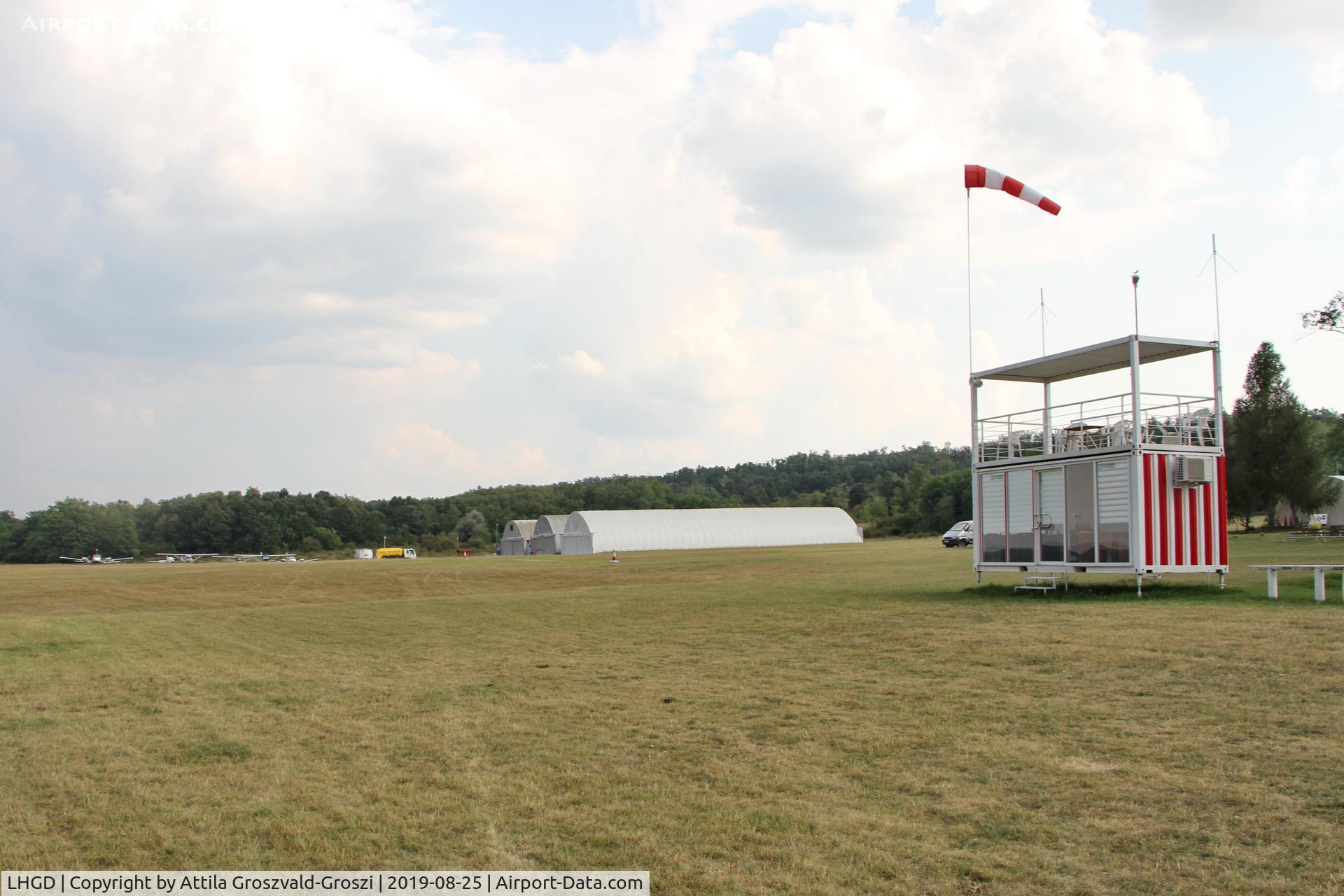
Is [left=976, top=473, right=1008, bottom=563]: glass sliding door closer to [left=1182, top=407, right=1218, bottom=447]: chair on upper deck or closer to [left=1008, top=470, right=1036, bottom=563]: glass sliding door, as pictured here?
[left=1008, top=470, right=1036, bottom=563]: glass sliding door

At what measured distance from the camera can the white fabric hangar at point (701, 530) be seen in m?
85.5

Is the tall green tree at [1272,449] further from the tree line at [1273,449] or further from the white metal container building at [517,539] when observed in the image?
the white metal container building at [517,539]

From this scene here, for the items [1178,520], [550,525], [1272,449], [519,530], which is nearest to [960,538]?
[1272,449]

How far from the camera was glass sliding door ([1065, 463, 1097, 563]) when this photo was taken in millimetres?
23172

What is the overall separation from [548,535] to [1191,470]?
247ft

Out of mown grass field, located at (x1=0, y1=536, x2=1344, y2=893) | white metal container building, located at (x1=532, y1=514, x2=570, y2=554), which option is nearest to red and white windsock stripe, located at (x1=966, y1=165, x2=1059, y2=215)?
mown grass field, located at (x1=0, y1=536, x2=1344, y2=893)

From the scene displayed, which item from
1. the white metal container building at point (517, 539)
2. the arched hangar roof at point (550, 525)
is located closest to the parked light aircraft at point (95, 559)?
the white metal container building at point (517, 539)

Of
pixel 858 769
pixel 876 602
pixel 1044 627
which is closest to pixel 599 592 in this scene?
pixel 876 602

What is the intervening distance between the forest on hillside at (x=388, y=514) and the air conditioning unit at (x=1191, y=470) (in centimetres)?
7849

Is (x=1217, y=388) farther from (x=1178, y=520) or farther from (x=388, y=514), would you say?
(x=388, y=514)

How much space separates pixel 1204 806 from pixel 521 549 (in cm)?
9725

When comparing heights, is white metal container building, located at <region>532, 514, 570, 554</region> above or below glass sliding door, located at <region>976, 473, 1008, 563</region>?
below

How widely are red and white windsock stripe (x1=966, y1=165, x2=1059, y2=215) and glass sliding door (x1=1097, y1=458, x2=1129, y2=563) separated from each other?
24.7ft

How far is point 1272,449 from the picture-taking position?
6262cm
